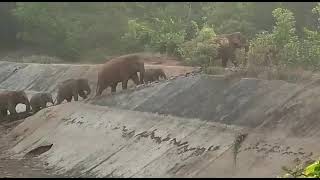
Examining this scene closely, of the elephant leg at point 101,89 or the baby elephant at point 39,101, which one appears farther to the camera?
the baby elephant at point 39,101

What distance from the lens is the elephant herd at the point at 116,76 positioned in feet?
73.8

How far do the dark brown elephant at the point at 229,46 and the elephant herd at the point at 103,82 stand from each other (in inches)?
109

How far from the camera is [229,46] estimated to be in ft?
73.9

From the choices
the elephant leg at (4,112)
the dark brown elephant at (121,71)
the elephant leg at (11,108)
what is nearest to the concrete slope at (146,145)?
the dark brown elephant at (121,71)

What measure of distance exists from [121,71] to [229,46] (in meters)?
4.31

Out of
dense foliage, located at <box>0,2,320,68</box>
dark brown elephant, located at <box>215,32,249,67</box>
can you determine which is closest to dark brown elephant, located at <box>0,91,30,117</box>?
dense foliage, located at <box>0,2,320,68</box>

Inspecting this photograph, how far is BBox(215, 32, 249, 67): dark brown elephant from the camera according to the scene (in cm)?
2231

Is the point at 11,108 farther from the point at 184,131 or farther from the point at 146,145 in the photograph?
the point at 184,131

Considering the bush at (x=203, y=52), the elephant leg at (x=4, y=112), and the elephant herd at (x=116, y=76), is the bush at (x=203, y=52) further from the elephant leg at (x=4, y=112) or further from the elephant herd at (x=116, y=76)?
the elephant leg at (x=4, y=112)

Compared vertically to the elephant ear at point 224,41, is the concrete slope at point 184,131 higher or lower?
lower

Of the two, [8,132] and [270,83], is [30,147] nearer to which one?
[8,132]

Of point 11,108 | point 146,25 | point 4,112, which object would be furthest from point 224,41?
point 146,25

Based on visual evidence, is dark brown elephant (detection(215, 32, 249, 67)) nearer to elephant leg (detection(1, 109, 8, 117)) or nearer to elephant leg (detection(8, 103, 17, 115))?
elephant leg (detection(8, 103, 17, 115))

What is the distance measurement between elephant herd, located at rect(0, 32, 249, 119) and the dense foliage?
85 cm
